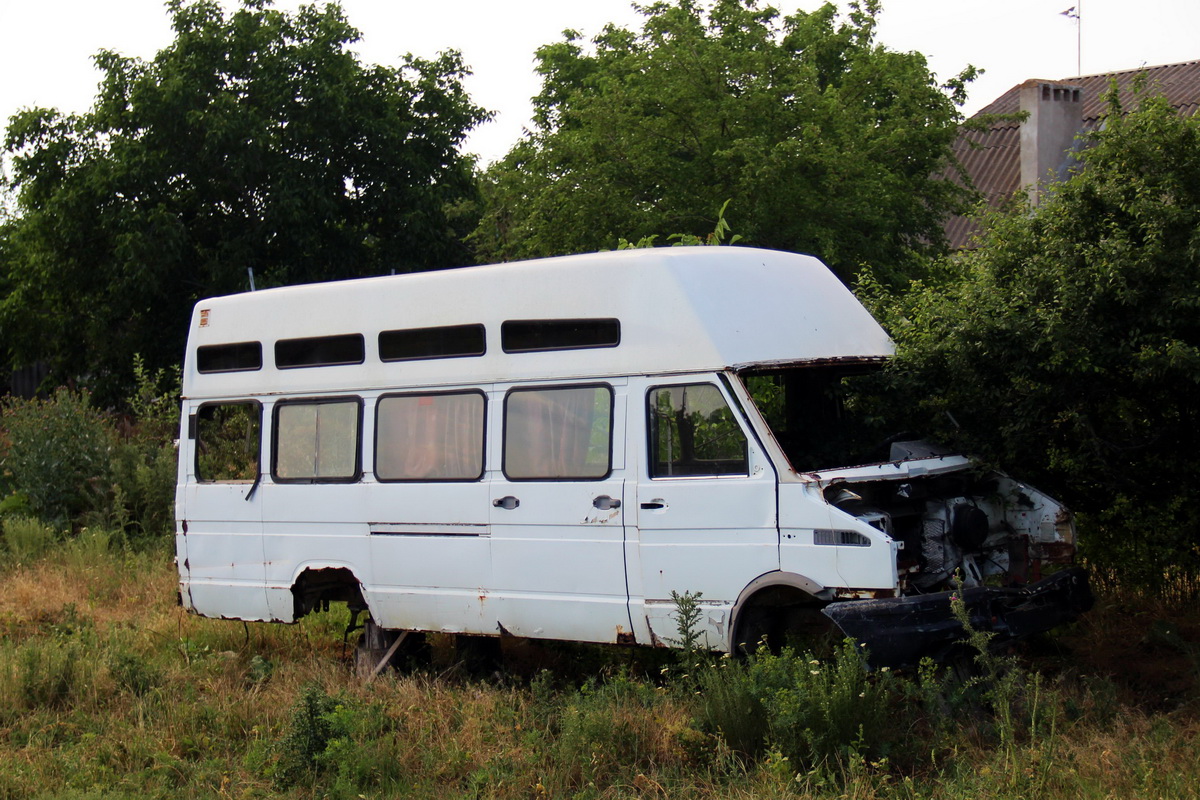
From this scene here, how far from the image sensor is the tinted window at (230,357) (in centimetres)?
896

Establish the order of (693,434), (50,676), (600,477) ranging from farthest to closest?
(50,676) < (600,477) < (693,434)

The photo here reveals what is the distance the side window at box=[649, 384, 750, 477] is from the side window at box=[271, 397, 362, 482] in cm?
240

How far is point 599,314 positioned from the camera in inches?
291

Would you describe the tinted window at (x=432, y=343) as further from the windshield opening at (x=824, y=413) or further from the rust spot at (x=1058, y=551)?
the rust spot at (x=1058, y=551)

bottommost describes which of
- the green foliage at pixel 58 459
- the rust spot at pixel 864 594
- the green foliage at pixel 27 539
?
the green foliage at pixel 27 539

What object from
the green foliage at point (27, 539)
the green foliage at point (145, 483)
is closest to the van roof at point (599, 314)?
the green foliage at point (27, 539)

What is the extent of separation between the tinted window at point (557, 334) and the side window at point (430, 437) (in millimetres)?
459

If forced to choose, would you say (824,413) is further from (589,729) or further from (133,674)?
(133,674)

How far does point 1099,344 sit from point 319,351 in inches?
208

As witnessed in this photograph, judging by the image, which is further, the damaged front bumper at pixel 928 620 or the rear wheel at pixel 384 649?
the rear wheel at pixel 384 649

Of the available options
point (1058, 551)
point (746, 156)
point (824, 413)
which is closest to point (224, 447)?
point (824, 413)

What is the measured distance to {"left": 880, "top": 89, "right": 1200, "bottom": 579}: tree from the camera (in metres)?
7.02

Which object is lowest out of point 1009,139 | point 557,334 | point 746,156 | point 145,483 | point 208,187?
point 145,483

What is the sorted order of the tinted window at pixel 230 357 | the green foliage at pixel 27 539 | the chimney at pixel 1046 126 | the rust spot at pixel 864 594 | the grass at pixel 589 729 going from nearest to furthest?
the grass at pixel 589 729 < the rust spot at pixel 864 594 < the tinted window at pixel 230 357 < the green foliage at pixel 27 539 < the chimney at pixel 1046 126
